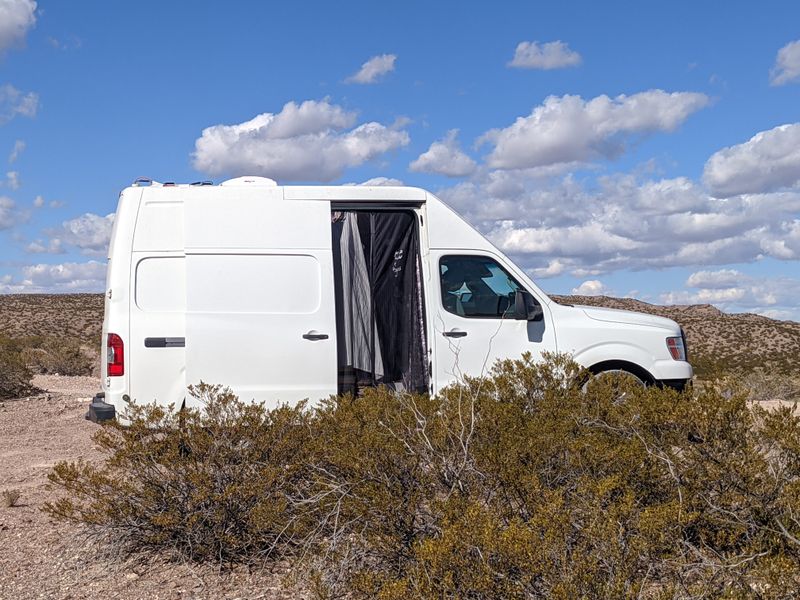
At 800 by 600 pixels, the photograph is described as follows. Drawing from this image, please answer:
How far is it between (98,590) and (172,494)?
65 cm

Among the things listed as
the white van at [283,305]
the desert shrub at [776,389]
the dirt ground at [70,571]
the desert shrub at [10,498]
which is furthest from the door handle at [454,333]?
the desert shrub at [776,389]

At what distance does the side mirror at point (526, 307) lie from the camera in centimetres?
752

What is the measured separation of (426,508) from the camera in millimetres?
4449

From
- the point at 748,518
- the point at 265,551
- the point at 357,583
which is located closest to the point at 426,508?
the point at 357,583

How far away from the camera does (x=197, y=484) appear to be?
16.4 feet

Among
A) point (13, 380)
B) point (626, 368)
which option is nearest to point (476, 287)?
point (626, 368)

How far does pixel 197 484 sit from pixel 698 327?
133 feet

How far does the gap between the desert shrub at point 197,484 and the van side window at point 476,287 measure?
2.61m

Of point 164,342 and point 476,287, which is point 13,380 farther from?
point 476,287

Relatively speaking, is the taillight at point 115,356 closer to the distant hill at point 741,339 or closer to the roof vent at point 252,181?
the roof vent at point 252,181

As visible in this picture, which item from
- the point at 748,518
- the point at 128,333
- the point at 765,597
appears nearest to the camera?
the point at 765,597

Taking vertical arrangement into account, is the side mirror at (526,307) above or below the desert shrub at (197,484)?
above

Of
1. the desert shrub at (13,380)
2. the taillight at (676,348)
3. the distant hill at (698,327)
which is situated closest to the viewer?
the taillight at (676,348)

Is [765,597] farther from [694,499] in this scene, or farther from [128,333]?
[128,333]
